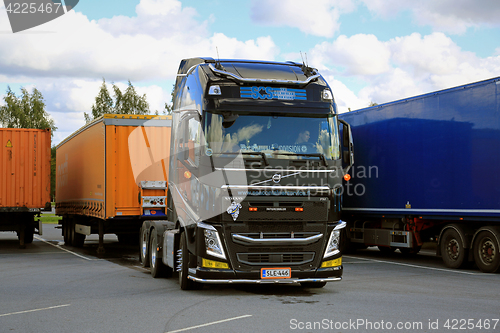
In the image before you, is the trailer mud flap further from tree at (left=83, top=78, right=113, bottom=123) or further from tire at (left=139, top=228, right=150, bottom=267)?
tree at (left=83, top=78, right=113, bottom=123)

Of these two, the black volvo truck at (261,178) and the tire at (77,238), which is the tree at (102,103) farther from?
the black volvo truck at (261,178)

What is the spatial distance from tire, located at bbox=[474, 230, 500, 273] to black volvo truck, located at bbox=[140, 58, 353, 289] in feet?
14.6

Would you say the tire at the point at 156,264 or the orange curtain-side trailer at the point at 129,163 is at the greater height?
the orange curtain-side trailer at the point at 129,163

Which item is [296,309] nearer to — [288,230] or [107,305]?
[288,230]

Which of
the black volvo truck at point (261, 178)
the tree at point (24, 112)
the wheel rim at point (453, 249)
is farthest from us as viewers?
the tree at point (24, 112)

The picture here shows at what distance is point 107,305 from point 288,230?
292 cm

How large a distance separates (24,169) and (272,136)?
38.6 ft

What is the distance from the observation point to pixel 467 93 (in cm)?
1275

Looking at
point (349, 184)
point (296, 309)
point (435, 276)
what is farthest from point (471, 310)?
point (349, 184)

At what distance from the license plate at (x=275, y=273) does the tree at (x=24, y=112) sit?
204 feet

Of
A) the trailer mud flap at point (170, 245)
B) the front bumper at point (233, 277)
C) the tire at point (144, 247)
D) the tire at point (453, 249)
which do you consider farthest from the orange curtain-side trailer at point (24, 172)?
the tire at point (453, 249)

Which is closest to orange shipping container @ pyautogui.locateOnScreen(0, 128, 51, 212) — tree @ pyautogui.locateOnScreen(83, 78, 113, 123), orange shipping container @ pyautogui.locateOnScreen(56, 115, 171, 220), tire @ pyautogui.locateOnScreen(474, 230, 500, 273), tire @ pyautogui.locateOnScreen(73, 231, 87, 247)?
tire @ pyautogui.locateOnScreen(73, 231, 87, 247)

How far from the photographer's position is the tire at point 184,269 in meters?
9.82

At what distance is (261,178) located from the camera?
9.07 meters
